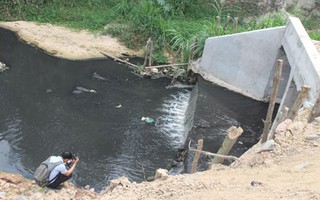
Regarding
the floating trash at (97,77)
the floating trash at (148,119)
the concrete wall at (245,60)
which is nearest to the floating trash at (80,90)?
the floating trash at (97,77)

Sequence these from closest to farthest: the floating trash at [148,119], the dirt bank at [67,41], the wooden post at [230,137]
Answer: the wooden post at [230,137] < the floating trash at [148,119] < the dirt bank at [67,41]

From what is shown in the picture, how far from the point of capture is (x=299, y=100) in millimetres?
8312

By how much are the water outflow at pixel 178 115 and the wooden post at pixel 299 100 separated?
4737 mm

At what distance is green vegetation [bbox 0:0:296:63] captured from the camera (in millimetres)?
18844

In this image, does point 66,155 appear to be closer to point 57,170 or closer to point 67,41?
point 57,170

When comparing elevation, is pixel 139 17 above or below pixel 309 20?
below

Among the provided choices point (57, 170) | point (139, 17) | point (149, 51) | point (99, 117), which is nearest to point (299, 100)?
point (57, 170)

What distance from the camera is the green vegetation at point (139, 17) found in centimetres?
1884

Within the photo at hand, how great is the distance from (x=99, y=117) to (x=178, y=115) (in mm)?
2686

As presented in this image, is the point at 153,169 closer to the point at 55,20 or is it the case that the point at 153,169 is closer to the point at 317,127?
the point at 317,127

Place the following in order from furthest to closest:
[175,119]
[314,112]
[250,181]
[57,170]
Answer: [175,119] → [314,112] → [57,170] → [250,181]

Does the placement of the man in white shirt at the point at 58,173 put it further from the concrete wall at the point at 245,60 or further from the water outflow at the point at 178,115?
the concrete wall at the point at 245,60

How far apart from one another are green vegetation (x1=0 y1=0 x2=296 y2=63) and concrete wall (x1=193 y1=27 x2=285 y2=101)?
2.47 meters

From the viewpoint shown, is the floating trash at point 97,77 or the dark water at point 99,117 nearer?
the dark water at point 99,117
